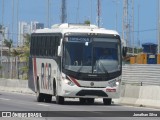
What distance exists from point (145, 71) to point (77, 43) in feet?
38.9

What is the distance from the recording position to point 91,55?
31.5 metres

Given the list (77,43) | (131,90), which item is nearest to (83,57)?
(77,43)

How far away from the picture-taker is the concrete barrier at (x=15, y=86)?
49.4 m

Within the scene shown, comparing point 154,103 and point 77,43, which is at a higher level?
point 77,43

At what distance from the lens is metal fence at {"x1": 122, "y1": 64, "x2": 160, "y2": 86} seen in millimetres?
41312

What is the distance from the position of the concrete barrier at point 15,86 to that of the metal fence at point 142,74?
732 cm

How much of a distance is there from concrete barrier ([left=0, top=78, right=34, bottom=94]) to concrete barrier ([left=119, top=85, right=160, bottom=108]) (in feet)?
49.7

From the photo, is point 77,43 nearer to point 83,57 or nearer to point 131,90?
point 83,57

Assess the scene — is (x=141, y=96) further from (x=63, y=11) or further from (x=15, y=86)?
(x=63, y=11)

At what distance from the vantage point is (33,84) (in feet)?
119

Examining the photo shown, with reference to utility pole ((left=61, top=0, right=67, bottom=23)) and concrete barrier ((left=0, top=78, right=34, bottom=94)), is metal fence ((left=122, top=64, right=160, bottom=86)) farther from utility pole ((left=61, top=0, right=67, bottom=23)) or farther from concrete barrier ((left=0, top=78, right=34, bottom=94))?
utility pole ((left=61, top=0, right=67, bottom=23))

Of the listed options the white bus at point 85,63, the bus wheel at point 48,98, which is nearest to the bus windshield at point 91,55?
the white bus at point 85,63

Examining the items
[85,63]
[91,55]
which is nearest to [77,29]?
[91,55]

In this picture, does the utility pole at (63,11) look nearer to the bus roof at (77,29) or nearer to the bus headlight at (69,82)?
the bus roof at (77,29)
